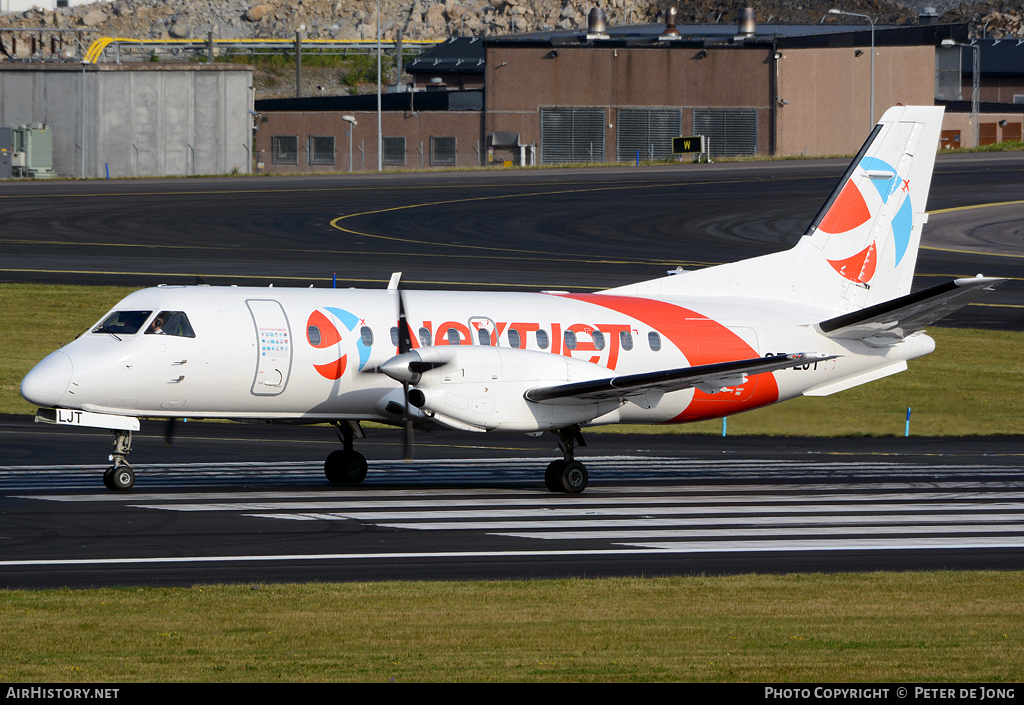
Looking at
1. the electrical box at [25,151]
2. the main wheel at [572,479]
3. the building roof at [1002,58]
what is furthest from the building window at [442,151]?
the main wheel at [572,479]

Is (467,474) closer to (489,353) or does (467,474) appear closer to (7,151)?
(489,353)

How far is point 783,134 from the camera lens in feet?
306

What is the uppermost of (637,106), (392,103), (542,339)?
(392,103)

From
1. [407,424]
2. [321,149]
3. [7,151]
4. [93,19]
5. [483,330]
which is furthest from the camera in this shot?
[93,19]

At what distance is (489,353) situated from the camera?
21266 millimetres

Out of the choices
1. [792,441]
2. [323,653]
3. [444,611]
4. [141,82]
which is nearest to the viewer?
[323,653]

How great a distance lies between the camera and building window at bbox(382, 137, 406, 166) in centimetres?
9431

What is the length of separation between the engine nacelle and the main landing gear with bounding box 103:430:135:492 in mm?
4417

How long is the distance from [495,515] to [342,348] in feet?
13.4

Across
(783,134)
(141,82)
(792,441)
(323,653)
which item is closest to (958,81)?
(783,134)

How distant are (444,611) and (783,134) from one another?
84.7 meters

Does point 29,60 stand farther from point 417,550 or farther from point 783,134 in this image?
point 417,550

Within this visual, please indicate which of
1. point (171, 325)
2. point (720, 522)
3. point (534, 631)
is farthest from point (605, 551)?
point (171, 325)

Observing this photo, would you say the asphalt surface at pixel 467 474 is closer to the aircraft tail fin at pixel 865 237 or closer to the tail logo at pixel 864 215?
the aircraft tail fin at pixel 865 237
